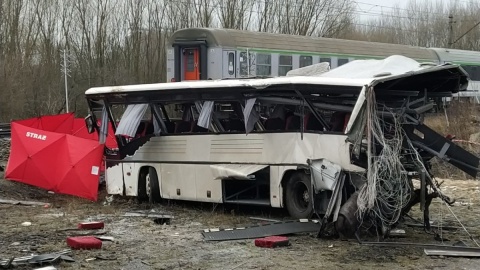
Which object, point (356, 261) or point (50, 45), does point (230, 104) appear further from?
point (50, 45)

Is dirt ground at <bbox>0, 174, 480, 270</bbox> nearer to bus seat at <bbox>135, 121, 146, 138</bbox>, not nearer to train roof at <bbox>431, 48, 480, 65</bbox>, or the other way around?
bus seat at <bbox>135, 121, 146, 138</bbox>

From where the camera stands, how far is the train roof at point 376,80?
10.3 meters

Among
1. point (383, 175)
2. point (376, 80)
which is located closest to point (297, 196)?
point (383, 175)

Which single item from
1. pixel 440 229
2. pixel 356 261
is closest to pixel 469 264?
pixel 356 261

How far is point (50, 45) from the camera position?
46.3 meters

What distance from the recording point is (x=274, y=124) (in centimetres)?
1200

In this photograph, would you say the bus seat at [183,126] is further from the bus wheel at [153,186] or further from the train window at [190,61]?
the train window at [190,61]

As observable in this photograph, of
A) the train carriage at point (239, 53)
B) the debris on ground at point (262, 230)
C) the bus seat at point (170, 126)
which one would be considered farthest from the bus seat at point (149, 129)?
the train carriage at point (239, 53)

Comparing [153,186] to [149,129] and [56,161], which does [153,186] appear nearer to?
[149,129]

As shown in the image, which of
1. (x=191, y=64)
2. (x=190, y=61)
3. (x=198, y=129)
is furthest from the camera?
(x=190, y=61)

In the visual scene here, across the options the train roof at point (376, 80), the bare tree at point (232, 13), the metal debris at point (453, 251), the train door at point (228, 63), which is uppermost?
the bare tree at point (232, 13)

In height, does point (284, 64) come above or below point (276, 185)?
above

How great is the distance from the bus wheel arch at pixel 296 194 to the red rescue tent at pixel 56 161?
4682mm

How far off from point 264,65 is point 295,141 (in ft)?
47.0
